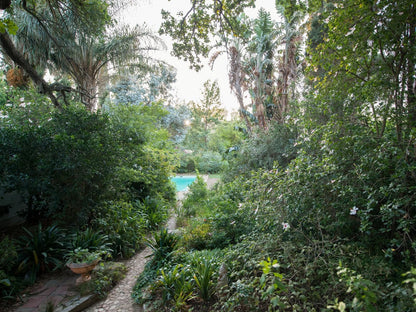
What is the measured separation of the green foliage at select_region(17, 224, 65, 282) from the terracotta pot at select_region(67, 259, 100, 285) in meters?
0.50

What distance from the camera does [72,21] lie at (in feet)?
20.8

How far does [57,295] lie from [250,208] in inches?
113

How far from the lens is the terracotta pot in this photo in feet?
10.5

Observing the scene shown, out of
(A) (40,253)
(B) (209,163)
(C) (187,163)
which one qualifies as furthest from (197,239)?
(C) (187,163)

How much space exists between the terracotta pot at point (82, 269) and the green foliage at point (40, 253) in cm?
50

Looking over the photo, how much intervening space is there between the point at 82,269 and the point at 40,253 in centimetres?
92

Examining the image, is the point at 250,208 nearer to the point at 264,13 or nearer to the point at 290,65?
the point at 290,65

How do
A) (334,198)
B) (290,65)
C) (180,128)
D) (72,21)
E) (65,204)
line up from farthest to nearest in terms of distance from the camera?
(180,128) < (290,65) < (72,21) < (65,204) < (334,198)

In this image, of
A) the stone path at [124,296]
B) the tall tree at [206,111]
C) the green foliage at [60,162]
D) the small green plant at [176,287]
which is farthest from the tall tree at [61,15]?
the tall tree at [206,111]

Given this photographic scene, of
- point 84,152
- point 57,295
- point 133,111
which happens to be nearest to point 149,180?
point 133,111

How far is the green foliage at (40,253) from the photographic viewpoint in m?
3.39

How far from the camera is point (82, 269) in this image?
10.5 feet

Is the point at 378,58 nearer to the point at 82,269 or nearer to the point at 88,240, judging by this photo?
the point at 82,269

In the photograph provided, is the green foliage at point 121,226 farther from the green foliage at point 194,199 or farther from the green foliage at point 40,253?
the green foliage at point 194,199
